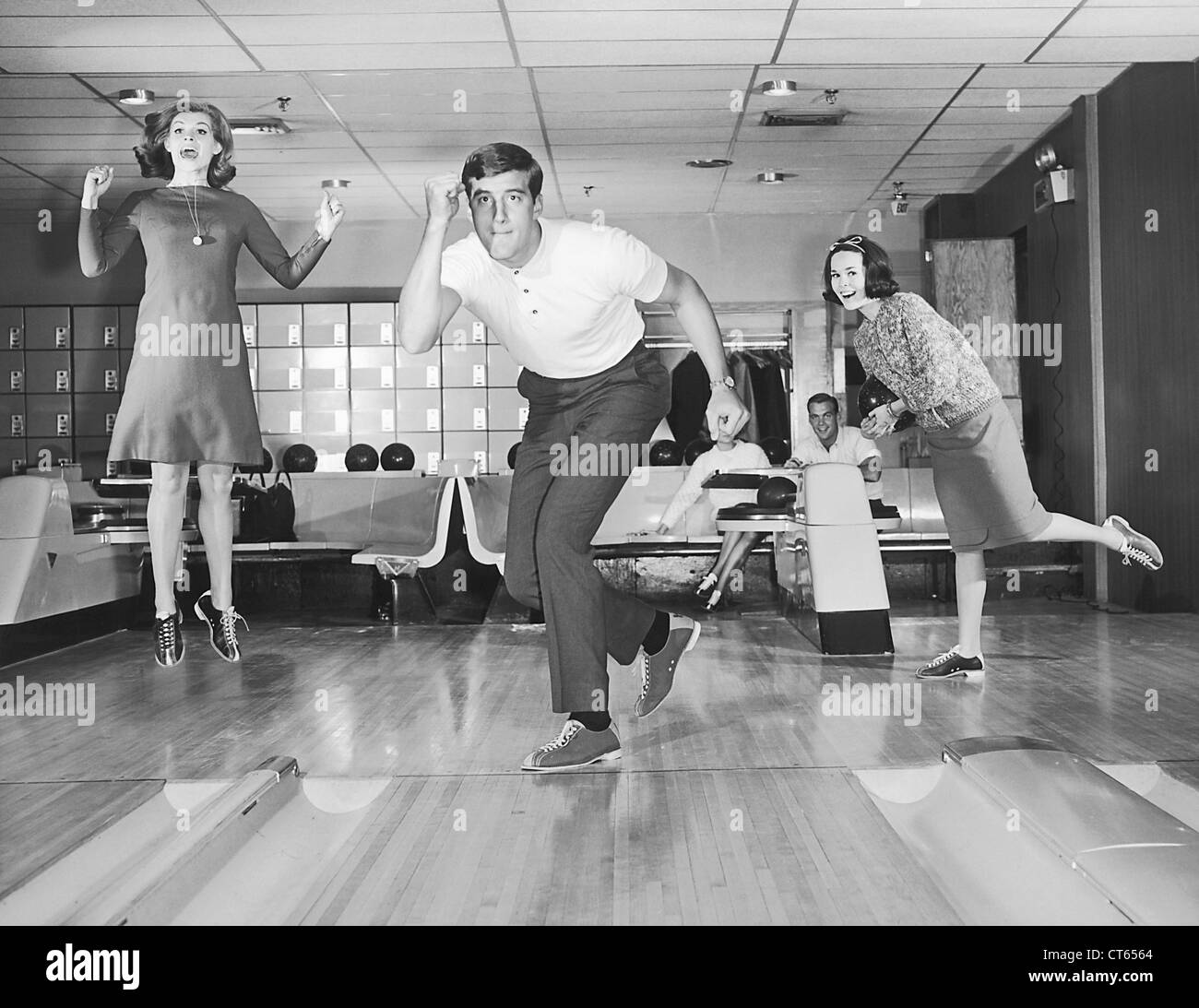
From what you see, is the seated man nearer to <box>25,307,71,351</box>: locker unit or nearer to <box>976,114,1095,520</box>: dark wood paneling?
<box>976,114,1095,520</box>: dark wood paneling

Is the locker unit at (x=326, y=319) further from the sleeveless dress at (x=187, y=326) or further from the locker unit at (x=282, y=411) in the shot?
the sleeveless dress at (x=187, y=326)

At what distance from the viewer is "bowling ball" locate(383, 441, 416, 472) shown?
964cm

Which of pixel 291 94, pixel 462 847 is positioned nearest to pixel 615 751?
pixel 462 847

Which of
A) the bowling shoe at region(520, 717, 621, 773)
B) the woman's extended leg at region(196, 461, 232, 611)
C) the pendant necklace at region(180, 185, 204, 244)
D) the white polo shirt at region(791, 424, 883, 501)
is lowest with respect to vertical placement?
the bowling shoe at region(520, 717, 621, 773)

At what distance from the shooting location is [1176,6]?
572cm

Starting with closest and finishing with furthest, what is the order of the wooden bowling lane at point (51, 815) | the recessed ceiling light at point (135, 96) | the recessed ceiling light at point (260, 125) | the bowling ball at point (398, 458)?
the wooden bowling lane at point (51, 815), the recessed ceiling light at point (135, 96), the recessed ceiling light at point (260, 125), the bowling ball at point (398, 458)

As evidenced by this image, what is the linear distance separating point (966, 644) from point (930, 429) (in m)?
0.72

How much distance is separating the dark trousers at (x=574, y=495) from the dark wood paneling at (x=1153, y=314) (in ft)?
14.6

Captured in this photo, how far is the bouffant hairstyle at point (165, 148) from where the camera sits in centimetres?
382

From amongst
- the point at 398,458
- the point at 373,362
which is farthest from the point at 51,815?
the point at 373,362

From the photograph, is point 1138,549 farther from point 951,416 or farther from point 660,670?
point 660,670

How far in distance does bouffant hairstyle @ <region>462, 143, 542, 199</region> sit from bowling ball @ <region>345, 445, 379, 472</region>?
23.5ft

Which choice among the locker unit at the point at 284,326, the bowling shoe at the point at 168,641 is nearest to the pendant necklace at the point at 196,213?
the bowling shoe at the point at 168,641

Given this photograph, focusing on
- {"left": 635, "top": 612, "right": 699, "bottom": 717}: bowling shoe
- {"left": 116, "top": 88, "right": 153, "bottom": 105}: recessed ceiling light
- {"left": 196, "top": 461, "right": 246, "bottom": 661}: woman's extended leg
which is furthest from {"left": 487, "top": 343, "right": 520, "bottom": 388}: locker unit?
{"left": 635, "top": 612, "right": 699, "bottom": 717}: bowling shoe
